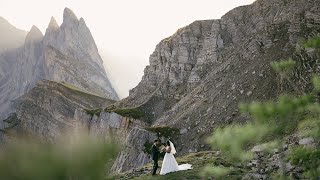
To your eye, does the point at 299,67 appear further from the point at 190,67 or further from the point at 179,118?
the point at 190,67

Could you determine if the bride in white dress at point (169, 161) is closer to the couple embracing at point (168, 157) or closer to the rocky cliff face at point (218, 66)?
the couple embracing at point (168, 157)

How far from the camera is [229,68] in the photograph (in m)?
75.9

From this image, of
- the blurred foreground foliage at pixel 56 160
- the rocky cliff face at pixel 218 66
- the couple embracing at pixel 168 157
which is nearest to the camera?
the blurred foreground foliage at pixel 56 160

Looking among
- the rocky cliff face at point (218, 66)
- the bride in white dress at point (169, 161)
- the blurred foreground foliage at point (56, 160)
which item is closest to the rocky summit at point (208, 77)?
the rocky cliff face at point (218, 66)

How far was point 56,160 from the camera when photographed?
480 cm

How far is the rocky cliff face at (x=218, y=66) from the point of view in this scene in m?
63.3

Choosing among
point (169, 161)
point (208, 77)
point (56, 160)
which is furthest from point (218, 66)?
point (56, 160)

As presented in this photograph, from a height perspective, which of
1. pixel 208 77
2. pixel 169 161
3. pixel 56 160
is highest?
pixel 208 77

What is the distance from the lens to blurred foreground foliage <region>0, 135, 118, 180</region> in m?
4.71

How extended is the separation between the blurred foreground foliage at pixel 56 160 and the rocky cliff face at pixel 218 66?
2059 inches

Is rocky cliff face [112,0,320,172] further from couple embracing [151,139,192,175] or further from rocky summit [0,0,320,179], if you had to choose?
couple embracing [151,139,192,175]

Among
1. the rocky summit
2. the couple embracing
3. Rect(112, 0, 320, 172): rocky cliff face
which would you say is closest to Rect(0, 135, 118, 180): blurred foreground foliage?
the couple embracing

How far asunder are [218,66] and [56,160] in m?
79.3

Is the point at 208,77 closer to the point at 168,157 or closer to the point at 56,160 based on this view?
the point at 168,157
